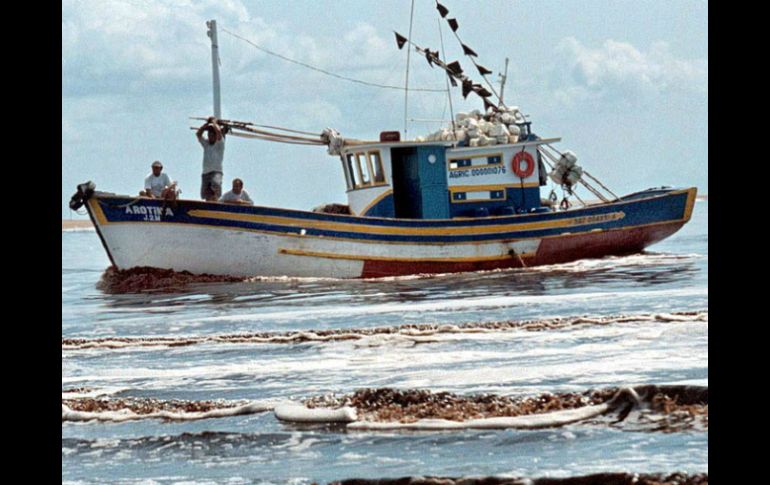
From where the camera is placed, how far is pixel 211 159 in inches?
810

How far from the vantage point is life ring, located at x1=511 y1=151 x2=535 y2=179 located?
74.8ft

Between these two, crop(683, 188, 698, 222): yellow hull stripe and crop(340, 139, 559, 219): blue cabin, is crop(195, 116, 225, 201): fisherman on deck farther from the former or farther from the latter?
crop(683, 188, 698, 222): yellow hull stripe

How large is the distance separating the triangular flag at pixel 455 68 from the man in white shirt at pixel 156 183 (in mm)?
7718

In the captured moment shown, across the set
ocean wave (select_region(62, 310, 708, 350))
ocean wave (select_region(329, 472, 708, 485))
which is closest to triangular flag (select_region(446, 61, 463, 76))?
ocean wave (select_region(62, 310, 708, 350))

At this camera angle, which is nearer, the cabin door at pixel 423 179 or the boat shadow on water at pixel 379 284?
the boat shadow on water at pixel 379 284

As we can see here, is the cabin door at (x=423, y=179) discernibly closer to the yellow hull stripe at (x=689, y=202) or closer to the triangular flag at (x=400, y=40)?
the triangular flag at (x=400, y=40)

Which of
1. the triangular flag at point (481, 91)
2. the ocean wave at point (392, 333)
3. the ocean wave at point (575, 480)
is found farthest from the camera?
the triangular flag at point (481, 91)

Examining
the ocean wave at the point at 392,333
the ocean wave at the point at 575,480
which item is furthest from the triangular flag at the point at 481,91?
the ocean wave at the point at 575,480

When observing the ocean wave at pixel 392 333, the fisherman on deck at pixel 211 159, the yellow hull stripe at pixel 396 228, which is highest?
the fisherman on deck at pixel 211 159

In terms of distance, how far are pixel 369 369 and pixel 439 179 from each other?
13.0m

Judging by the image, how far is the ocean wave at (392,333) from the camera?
1183 centimetres
